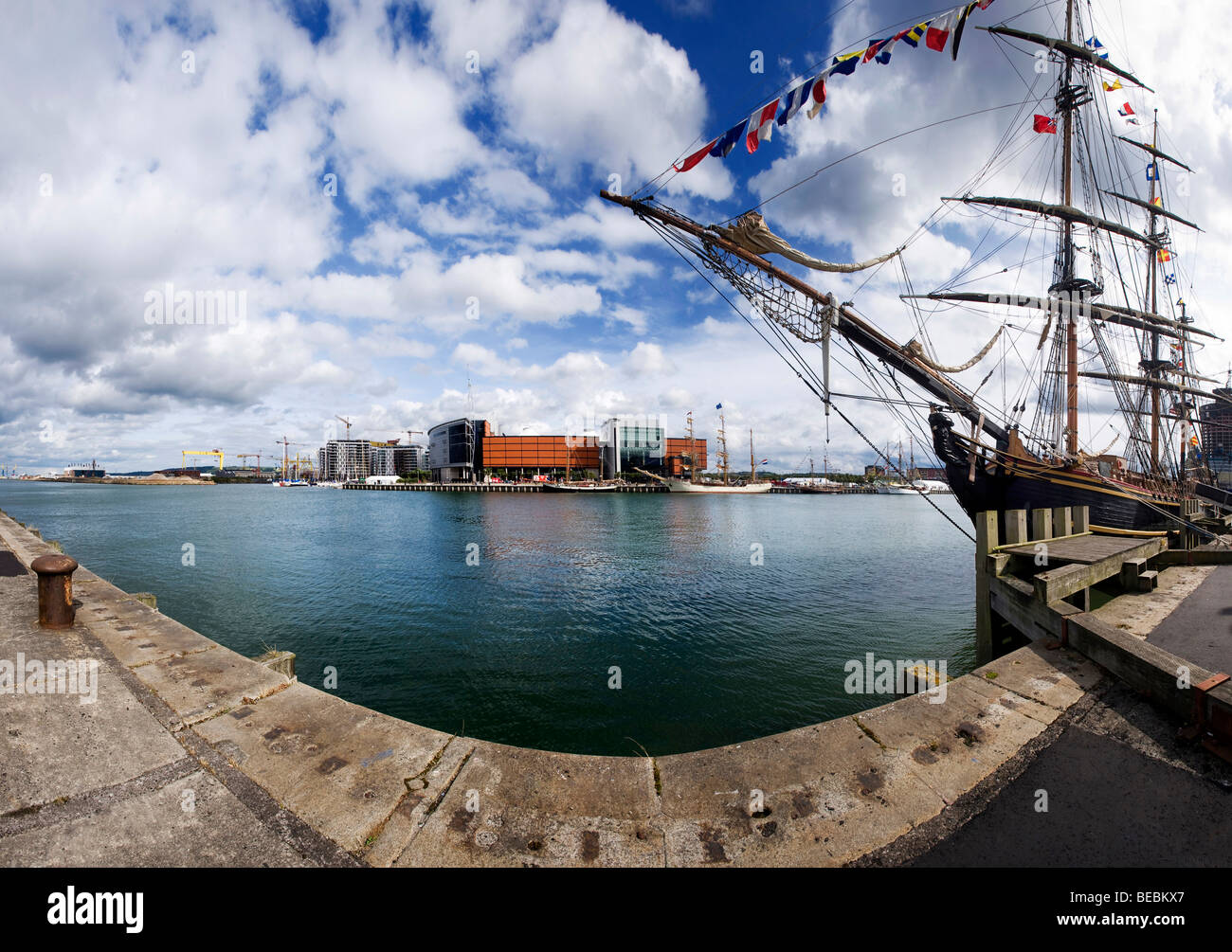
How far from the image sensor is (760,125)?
34.9 ft

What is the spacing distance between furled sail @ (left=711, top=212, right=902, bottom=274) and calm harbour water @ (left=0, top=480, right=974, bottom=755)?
9771 millimetres

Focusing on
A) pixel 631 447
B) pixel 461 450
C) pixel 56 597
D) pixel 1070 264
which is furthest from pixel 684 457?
pixel 56 597

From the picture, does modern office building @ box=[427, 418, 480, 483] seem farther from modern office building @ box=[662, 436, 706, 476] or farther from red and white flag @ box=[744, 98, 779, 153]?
red and white flag @ box=[744, 98, 779, 153]

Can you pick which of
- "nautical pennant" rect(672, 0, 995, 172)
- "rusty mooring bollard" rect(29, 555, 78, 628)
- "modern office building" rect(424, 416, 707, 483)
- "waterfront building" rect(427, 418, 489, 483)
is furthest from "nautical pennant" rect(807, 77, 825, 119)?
"waterfront building" rect(427, 418, 489, 483)

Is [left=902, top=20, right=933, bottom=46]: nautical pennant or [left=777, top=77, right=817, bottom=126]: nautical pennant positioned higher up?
[left=902, top=20, right=933, bottom=46]: nautical pennant

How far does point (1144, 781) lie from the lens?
4094mm

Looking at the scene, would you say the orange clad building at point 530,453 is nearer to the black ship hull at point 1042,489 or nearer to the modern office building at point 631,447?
the modern office building at point 631,447

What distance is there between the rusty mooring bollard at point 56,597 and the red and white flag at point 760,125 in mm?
14711

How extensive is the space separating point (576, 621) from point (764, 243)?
11.8 metres

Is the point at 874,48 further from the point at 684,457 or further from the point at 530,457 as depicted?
the point at 684,457

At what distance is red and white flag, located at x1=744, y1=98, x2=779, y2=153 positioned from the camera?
10484 mm

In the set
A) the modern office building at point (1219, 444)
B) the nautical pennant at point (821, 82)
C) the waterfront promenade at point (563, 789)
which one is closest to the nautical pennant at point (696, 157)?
the nautical pennant at point (821, 82)
